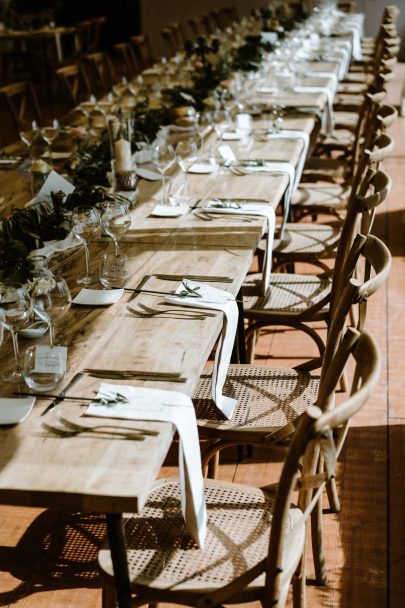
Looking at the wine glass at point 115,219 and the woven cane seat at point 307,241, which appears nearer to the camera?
the wine glass at point 115,219

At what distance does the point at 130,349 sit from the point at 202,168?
181cm

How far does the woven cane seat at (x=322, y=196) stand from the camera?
4.38 meters

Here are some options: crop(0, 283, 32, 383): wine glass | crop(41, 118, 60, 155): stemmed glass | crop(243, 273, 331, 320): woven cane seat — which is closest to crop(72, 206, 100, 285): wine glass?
crop(0, 283, 32, 383): wine glass

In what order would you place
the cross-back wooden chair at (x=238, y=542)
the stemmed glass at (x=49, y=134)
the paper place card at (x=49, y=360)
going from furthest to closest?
1. the stemmed glass at (x=49, y=134)
2. the paper place card at (x=49, y=360)
3. the cross-back wooden chair at (x=238, y=542)

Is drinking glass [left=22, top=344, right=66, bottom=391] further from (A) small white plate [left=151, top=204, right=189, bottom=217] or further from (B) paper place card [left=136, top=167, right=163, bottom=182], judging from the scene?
(B) paper place card [left=136, top=167, right=163, bottom=182]

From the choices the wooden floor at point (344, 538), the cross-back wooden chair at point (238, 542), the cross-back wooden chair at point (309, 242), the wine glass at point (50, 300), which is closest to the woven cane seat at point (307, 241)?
the cross-back wooden chair at point (309, 242)

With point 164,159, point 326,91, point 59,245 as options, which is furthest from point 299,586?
point 326,91

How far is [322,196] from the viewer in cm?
448

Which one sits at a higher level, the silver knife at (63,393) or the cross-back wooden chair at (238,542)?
the silver knife at (63,393)

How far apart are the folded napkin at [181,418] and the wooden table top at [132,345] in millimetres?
32

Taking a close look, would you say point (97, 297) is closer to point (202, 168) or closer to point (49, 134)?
point (202, 168)

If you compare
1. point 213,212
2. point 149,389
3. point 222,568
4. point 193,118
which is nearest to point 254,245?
point 213,212

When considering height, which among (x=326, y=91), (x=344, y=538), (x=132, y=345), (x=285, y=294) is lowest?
(x=344, y=538)

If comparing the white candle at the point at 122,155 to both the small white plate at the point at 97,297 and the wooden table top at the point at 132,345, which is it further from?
the small white plate at the point at 97,297
